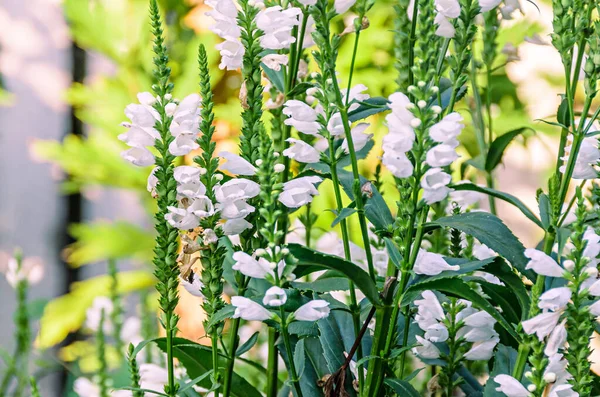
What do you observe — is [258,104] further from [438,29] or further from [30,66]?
[30,66]

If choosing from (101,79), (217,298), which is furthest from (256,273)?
(101,79)

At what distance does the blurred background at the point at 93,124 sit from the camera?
155 centimetres

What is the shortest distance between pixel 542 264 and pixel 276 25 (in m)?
0.19

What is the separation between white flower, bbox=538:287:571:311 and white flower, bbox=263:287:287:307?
0.39 ft

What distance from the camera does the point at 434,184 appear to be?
320 mm

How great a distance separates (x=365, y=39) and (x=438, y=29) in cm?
112

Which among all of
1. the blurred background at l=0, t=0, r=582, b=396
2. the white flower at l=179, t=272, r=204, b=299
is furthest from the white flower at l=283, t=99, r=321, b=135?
the blurred background at l=0, t=0, r=582, b=396

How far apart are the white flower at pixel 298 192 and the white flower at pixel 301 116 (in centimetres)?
3

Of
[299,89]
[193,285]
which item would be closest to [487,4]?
[299,89]

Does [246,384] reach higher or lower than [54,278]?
higher

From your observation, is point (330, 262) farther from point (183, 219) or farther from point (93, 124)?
point (93, 124)

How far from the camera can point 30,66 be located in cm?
200

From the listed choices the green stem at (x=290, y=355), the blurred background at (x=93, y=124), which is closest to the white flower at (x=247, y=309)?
the green stem at (x=290, y=355)

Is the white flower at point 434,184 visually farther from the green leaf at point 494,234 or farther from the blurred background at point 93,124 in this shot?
the blurred background at point 93,124
